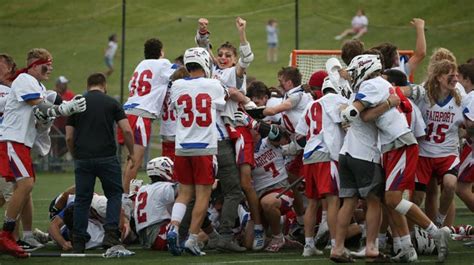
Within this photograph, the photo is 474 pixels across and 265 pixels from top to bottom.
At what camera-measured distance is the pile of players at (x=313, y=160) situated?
9.48 m

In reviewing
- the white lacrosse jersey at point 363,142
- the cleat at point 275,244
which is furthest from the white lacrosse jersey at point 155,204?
the white lacrosse jersey at point 363,142

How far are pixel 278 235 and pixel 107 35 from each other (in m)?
20.2

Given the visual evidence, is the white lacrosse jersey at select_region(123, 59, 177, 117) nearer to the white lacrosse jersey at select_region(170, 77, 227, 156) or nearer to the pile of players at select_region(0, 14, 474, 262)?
the pile of players at select_region(0, 14, 474, 262)

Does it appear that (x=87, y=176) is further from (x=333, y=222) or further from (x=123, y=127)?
(x=333, y=222)

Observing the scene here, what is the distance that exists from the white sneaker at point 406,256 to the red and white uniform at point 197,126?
6.89ft

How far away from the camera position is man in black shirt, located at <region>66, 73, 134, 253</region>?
34.1 ft

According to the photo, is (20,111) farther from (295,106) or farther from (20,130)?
(295,106)

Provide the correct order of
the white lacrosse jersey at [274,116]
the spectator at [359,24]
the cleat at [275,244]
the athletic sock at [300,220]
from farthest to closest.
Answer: the spectator at [359,24] < the white lacrosse jersey at [274,116] < the athletic sock at [300,220] < the cleat at [275,244]

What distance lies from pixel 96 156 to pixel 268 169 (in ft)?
6.34

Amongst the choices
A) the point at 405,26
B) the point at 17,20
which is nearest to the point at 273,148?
the point at 17,20

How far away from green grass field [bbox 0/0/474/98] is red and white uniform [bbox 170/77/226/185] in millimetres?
15215

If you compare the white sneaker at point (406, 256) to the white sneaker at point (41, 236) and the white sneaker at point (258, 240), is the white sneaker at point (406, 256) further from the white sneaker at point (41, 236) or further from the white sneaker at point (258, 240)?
the white sneaker at point (41, 236)

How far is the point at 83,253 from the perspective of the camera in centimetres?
1046

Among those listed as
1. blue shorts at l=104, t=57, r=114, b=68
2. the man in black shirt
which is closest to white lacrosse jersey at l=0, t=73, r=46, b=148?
the man in black shirt
